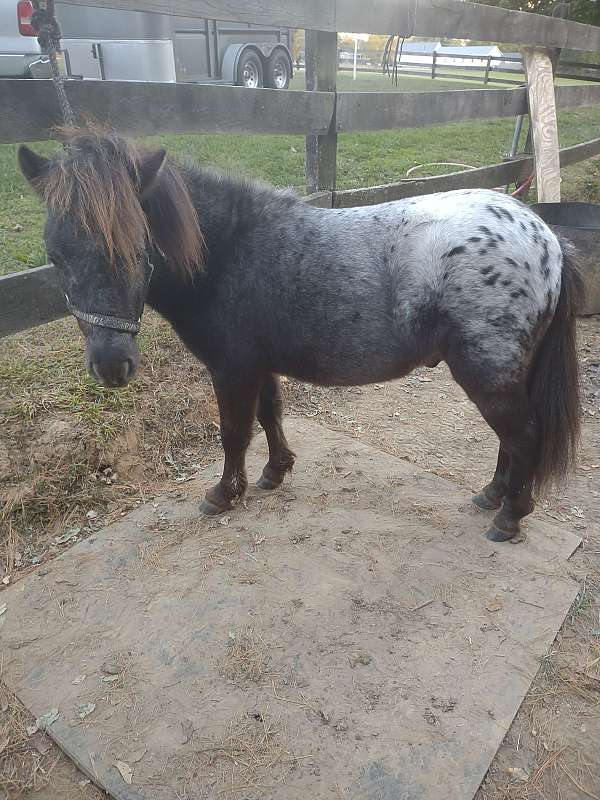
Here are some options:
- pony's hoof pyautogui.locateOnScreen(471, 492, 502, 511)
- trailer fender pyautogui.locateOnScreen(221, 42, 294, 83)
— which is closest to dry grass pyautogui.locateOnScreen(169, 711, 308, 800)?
pony's hoof pyautogui.locateOnScreen(471, 492, 502, 511)

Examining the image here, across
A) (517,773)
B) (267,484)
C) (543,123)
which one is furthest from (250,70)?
(517,773)

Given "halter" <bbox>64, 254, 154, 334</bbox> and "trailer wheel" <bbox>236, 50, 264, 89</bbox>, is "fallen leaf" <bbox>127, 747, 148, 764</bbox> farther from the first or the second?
"trailer wheel" <bbox>236, 50, 264, 89</bbox>

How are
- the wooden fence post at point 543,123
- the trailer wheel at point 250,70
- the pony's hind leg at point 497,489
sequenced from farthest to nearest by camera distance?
the trailer wheel at point 250,70, the wooden fence post at point 543,123, the pony's hind leg at point 497,489

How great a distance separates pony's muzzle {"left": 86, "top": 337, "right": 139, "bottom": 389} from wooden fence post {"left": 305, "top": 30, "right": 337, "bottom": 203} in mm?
2641

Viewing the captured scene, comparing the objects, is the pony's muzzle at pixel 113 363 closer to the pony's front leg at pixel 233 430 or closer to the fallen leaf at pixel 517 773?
the pony's front leg at pixel 233 430

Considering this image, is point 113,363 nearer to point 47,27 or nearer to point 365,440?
point 47,27

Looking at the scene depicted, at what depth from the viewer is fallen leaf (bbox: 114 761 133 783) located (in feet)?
5.60

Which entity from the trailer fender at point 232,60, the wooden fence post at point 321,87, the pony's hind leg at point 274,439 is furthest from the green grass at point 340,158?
the pony's hind leg at point 274,439

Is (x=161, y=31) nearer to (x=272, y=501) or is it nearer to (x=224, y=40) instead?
(x=224, y=40)

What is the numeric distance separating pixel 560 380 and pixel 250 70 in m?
12.0

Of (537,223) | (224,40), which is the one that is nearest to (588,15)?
(224,40)

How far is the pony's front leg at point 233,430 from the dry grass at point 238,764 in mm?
1131

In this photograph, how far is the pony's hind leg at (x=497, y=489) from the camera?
110 inches

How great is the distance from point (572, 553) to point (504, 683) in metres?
0.87
